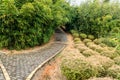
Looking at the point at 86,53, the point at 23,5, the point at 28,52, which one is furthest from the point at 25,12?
the point at 86,53

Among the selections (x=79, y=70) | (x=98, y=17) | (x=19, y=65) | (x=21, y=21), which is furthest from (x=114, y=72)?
(x=98, y=17)

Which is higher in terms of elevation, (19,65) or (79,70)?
(79,70)

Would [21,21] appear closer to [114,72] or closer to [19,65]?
[19,65]

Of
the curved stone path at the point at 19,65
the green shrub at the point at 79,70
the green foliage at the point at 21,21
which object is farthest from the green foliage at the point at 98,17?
the green shrub at the point at 79,70

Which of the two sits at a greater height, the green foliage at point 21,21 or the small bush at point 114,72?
the green foliage at point 21,21

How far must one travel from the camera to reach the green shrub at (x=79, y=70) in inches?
314

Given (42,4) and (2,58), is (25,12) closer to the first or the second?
(42,4)

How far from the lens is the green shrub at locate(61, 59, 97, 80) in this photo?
7.98 meters

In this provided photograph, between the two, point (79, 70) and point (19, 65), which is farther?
point (19, 65)

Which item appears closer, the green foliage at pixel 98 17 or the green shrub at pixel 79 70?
the green shrub at pixel 79 70

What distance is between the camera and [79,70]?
796cm

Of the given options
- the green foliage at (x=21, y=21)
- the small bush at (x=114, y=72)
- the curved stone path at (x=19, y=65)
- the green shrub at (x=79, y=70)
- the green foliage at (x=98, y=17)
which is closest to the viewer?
the green shrub at (x=79, y=70)

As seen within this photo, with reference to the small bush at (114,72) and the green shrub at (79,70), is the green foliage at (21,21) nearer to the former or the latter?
the green shrub at (79,70)

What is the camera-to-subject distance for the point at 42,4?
14.6m
